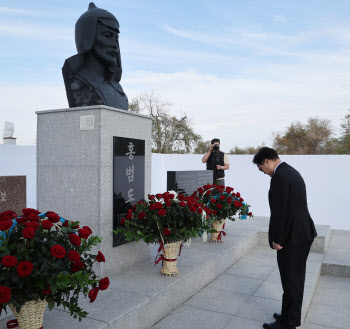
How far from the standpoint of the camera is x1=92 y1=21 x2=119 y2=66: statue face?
3.83 m

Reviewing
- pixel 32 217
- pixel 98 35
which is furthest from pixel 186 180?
pixel 32 217

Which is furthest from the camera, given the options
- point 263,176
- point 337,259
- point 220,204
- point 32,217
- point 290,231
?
point 263,176

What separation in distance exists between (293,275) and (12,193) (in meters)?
3.79

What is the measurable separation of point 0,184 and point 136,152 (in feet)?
7.15

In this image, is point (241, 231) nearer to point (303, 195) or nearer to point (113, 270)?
point (113, 270)

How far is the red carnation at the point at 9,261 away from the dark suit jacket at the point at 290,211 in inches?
69.9

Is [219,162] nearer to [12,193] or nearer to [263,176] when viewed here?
[12,193]

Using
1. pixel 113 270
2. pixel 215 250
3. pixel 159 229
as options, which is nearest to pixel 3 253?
pixel 159 229

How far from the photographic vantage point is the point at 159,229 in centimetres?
315

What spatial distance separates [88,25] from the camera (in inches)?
149

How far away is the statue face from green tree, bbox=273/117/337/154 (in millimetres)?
30532

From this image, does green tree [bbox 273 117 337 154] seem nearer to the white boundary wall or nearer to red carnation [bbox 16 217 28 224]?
the white boundary wall

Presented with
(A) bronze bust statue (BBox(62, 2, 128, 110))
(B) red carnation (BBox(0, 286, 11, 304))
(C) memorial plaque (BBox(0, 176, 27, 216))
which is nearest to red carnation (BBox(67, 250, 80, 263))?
(B) red carnation (BBox(0, 286, 11, 304))

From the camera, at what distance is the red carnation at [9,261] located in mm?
1596
